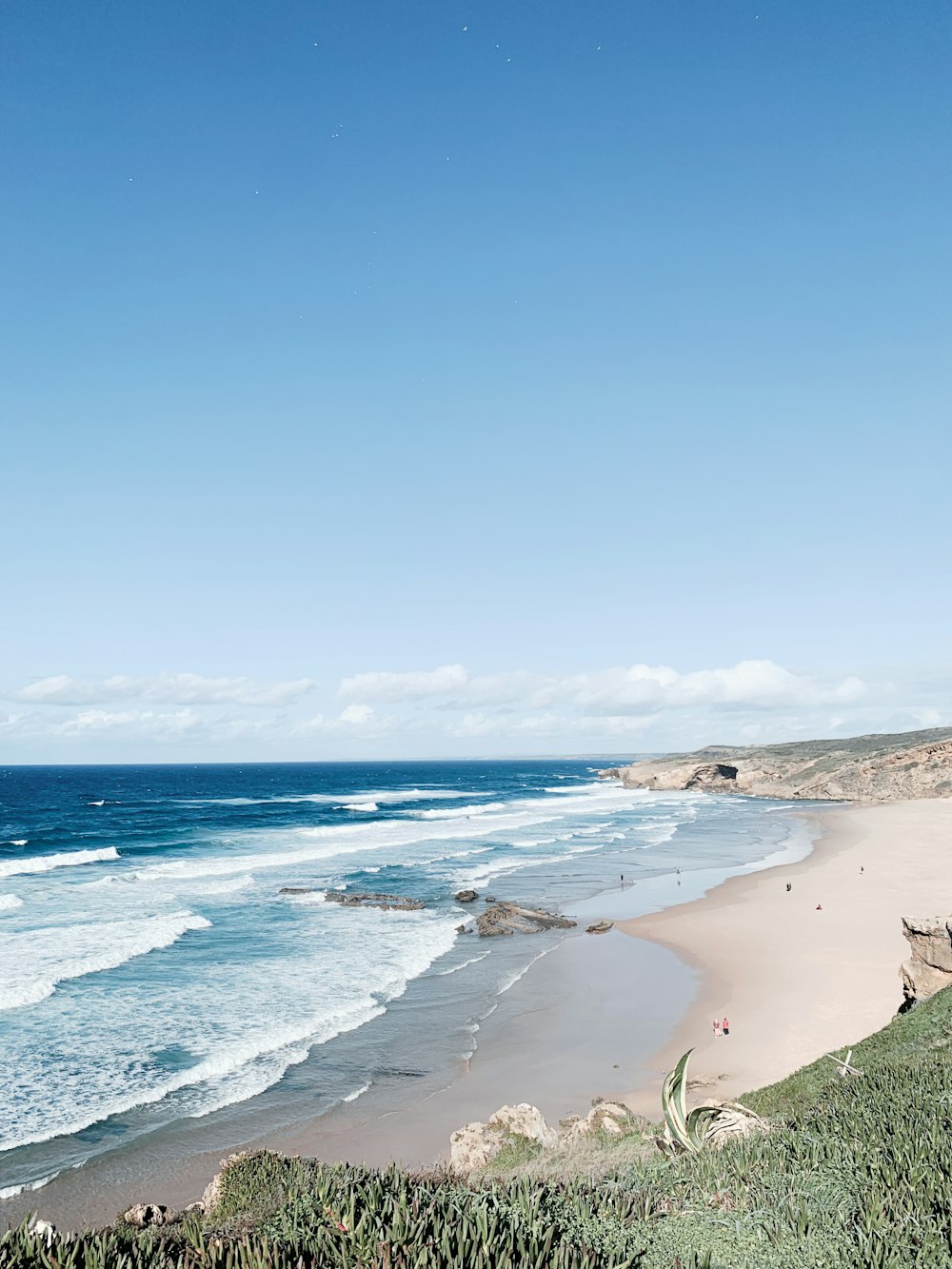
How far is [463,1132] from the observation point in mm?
13906

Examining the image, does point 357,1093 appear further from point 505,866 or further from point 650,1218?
point 505,866

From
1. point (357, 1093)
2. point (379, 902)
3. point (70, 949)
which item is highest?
point (70, 949)

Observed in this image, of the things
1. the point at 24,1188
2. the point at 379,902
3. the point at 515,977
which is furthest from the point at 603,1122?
the point at 379,902

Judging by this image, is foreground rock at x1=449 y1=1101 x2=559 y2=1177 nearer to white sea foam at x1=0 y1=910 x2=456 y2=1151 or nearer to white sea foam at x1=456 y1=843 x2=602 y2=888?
white sea foam at x1=0 y1=910 x2=456 y2=1151

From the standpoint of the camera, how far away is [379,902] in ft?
126

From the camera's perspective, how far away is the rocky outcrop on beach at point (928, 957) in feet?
53.9

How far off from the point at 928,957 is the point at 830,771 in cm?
10025

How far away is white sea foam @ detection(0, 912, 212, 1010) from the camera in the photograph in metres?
24.8

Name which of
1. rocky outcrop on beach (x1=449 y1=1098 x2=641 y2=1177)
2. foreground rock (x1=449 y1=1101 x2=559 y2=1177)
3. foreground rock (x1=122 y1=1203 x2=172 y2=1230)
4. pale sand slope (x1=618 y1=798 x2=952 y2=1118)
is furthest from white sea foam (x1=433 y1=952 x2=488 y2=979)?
foreground rock (x1=122 y1=1203 x2=172 y2=1230)

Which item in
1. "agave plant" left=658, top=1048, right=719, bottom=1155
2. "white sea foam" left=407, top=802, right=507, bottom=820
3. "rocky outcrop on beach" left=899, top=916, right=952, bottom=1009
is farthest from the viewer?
"white sea foam" left=407, top=802, right=507, bottom=820

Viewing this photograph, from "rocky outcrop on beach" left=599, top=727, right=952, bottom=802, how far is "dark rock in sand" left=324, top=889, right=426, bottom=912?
74.7m

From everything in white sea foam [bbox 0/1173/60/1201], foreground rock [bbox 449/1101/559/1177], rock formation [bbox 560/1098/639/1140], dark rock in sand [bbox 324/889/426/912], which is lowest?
dark rock in sand [bbox 324/889/426/912]

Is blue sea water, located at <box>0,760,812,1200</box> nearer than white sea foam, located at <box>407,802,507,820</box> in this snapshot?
Yes

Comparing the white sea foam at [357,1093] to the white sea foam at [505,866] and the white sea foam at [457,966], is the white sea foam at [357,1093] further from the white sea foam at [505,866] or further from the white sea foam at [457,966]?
the white sea foam at [505,866]
